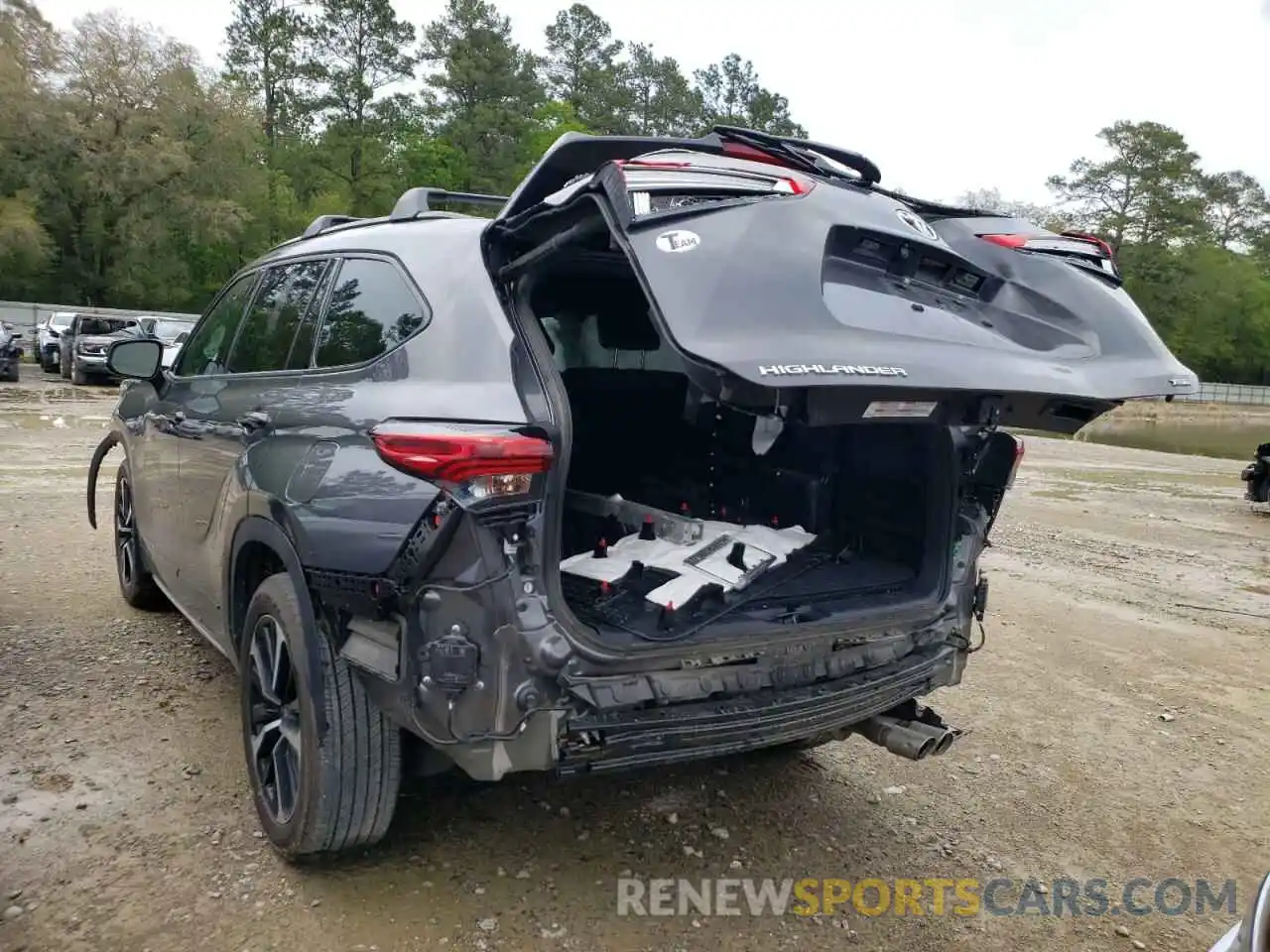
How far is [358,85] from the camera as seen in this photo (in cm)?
4572

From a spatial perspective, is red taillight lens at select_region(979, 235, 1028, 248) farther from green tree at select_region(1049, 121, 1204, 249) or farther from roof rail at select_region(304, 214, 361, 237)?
green tree at select_region(1049, 121, 1204, 249)

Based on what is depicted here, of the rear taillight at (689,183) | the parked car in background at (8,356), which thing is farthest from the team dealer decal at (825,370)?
the parked car in background at (8,356)

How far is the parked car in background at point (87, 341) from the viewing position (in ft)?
69.9

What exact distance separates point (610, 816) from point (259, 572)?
1.43 meters

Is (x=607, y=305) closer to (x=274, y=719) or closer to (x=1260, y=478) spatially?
(x=274, y=719)

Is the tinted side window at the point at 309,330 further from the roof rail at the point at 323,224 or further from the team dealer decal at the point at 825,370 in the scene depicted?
the team dealer decal at the point at 825,370

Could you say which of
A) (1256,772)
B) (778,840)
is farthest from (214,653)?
(1256,772)

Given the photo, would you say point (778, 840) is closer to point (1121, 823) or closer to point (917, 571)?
point (917, 571)

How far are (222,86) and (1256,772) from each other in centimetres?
4267

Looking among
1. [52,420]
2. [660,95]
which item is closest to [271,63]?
[660,95]

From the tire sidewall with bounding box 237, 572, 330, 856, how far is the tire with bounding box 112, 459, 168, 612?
7.95 feet

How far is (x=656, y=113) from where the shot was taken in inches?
2384

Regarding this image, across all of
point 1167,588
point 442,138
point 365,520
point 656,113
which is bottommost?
point 1167,588

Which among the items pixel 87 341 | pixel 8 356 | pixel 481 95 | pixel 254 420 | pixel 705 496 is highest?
pixel 481 95
